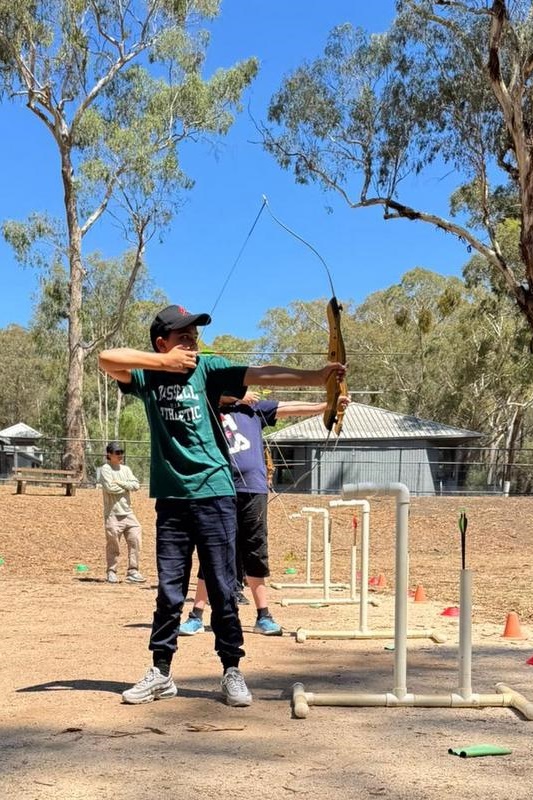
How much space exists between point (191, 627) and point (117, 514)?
443 cm

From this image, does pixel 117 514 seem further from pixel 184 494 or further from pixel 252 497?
pixel 184 494

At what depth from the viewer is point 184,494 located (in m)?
4.21

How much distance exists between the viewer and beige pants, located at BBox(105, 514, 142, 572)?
Answer: 10.5m

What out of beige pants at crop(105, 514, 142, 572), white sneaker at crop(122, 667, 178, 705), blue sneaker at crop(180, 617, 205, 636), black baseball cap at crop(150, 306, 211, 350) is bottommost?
blue sneaker at crop(180, 617, 205, 636)

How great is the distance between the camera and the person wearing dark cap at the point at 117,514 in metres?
10.5

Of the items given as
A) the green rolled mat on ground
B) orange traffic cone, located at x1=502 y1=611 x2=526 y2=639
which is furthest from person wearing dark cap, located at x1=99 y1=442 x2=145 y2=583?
the green rolled mat on ground

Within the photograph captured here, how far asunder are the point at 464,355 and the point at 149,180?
2347 cm

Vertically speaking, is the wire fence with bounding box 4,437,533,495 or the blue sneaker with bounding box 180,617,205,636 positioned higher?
the wire fence with bounding box 4,437,533,495

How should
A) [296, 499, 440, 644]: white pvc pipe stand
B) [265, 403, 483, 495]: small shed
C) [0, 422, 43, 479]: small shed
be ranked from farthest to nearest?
[0, 422, 43, 479]: small shed → [265, 403, 483, 495]: small shed → [296, 499, 440, 644]: white pvc pipe stand

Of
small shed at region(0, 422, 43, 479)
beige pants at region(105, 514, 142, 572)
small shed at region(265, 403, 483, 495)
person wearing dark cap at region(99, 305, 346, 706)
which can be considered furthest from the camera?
small shed at region(0, 422, 43, 479)

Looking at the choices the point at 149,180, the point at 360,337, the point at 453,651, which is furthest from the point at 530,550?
the point at 360,337

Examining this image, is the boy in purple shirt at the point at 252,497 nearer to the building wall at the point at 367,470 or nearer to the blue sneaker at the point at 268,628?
the blue sneaker at the point at 268,628

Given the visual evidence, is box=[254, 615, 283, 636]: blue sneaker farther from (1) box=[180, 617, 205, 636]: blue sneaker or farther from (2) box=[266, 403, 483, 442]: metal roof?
(2) box=[266, 403, 483, 442]: metal roof

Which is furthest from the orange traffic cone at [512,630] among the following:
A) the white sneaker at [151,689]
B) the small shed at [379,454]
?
the small shed at [379,454]
